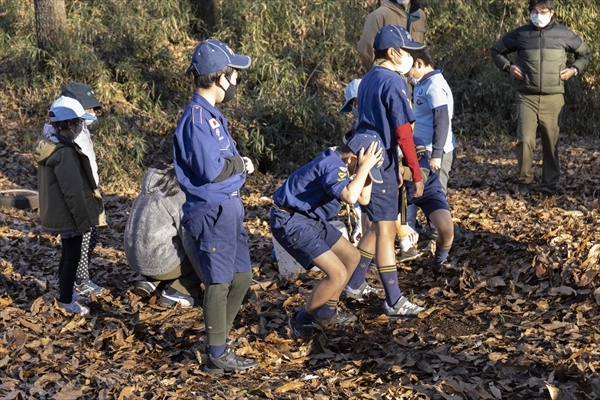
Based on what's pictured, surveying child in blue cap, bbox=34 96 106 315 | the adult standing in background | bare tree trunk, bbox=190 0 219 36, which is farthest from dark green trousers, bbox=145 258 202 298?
bare tree trunk, bbox=190 0 219 36

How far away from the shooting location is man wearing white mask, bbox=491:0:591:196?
9.19 m

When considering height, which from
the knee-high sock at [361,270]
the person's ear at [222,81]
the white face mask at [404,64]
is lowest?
the knee-high sock at [361,270]

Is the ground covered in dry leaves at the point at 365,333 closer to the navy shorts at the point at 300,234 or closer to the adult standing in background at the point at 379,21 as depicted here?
the navy shorts at the point at 300,234

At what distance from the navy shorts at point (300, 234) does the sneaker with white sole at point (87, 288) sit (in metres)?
2.26

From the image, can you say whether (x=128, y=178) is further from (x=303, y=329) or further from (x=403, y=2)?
(x=303, y=329)

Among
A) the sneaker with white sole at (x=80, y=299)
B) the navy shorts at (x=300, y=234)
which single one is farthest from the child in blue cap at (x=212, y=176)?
the sneaker with white sole at (x=80, y=299)

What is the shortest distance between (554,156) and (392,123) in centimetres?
420

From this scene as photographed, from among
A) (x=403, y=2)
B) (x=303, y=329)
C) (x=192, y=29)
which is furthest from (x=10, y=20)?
(x=303, y=329)

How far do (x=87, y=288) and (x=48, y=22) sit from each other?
7.45 meters

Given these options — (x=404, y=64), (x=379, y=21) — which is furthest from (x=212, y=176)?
(x=379, y=21)

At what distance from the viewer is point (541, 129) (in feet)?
31.2

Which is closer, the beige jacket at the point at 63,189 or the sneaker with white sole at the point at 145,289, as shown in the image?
the beige jacket at the point at 63,189

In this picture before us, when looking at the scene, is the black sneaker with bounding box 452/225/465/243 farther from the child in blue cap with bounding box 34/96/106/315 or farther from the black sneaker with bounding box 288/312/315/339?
the child in blue cap with bounding box 34/96/106/315

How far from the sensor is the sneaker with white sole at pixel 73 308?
6450mm
